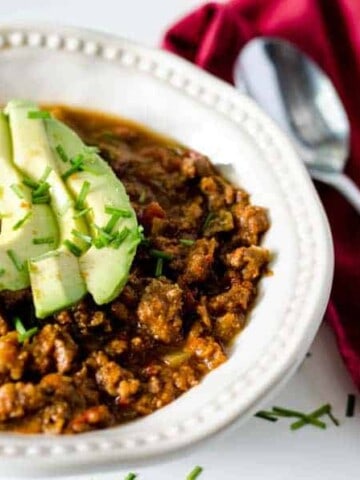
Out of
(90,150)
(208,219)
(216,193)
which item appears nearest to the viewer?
(90,150)

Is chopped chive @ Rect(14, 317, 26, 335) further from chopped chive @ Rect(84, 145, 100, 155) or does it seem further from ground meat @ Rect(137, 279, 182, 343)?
chopped chive @ Rect(84, 145, 100, 155)

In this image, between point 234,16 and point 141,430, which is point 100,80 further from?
point 141,430

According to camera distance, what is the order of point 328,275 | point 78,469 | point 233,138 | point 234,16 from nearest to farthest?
point 78,469, point 328,275, point 233,138, point 234,16

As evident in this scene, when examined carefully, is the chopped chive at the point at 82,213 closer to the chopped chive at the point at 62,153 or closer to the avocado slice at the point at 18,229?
the avocado slice at the point at 18,229

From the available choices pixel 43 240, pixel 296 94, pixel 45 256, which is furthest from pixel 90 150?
pixel 296 94

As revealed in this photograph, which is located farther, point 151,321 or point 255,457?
point 255,457

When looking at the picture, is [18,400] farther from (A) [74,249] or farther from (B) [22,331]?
(A) [74,249]

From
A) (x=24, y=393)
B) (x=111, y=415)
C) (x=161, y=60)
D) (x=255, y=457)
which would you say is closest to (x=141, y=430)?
(x=111, y=415)
